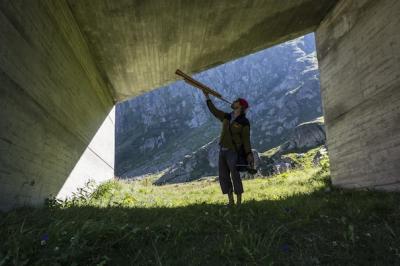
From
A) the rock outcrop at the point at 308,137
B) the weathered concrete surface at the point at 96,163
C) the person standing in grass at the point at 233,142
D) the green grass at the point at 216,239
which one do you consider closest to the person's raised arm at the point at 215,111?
the person standing in grass at the point at 233,142

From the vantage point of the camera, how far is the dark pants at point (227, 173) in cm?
706

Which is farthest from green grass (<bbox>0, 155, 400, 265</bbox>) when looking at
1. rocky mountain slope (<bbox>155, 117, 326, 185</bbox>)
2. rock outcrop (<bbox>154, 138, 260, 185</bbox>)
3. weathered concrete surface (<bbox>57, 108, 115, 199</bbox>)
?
rock outcrop (<bbox>154, 138, 260, 185</bbox>)

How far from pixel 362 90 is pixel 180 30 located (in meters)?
5.02

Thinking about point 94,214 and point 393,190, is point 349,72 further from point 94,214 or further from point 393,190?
point 94,214

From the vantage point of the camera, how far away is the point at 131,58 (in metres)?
11.2

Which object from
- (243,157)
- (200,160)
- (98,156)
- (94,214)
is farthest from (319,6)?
(200,160)

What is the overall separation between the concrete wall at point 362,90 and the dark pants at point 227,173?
3.10 metres

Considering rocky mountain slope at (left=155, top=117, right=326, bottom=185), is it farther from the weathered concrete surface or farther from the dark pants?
the dark pants

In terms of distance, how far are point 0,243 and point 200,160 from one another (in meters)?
143

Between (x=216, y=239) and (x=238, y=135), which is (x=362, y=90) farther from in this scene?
(x=216, y=239)

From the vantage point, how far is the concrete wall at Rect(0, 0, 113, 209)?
A: 535 cm

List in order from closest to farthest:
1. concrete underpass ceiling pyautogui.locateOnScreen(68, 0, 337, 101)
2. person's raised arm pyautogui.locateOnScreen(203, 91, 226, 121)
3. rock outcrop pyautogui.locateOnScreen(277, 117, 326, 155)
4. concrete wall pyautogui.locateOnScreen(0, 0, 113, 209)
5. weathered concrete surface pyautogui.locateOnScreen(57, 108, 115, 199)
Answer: concrete wall pyautogui.locateOnScreen(0, 0, 113, 209)
person's raised arm pyautogui.locateOnScreen(203, 91, 226, 121)
concrete underpass ceiling pyautogui.locateOnScreen(68, 0, 337, 101)
weathered concrete surface pyautogui.locateOnScreen(57, 108, 115, 199)
rock outcrop pyautogui.locateOnScreen(277, 117, 326, 155)

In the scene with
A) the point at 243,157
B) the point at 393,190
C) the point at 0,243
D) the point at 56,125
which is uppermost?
the point at 56,125

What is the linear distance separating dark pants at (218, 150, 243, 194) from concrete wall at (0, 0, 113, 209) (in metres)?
3.67
